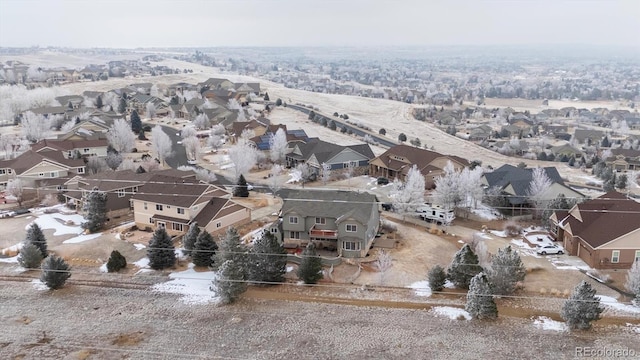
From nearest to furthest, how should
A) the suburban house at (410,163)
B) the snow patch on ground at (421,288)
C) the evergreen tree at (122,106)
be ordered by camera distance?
1. the snow patch on ground at (421,288)
2. the suburban house at (410,163)
3. the evergreen tree at (122,106)

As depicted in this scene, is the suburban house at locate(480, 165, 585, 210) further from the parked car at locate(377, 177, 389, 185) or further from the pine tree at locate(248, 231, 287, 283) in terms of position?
the pine tree at locate(248, 231, 287, 283)

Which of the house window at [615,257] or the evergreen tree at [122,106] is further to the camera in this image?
the evergreen tree at [122,106]

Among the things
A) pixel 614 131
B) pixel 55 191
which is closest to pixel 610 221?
pixel 55 191

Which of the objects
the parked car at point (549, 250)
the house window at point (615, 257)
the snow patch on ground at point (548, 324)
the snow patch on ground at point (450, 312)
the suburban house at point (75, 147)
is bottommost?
the snow patch on ground at point (548, 324)

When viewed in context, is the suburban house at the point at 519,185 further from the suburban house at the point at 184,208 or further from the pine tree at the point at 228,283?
the pine tree at the point at 228,283

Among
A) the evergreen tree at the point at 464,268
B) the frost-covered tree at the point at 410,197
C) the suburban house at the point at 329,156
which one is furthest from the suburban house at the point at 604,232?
the suburban house at the point at 329,156

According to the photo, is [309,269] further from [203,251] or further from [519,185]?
[519,185]
